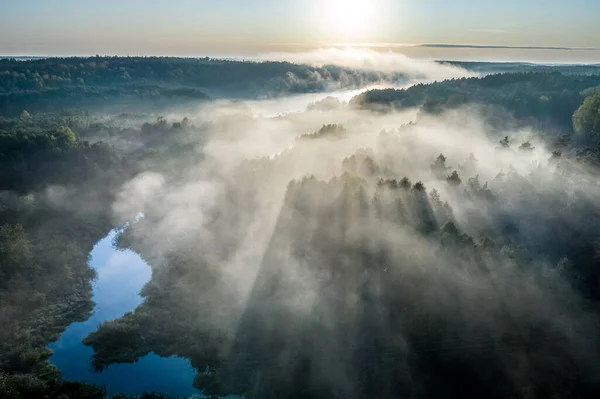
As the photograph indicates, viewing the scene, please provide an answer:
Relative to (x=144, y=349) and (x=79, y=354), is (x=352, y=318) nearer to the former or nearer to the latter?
(x=144, y=349)

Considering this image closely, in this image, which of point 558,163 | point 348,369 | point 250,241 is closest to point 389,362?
point 348,369

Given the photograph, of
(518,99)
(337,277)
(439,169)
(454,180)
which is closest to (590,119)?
(518,99)

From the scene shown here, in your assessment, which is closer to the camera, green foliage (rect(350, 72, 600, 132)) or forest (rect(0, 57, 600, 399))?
forest (rect(0, 57, 600, 399))

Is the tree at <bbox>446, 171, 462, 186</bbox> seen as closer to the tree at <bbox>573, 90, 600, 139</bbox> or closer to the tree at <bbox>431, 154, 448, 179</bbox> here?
the tree at <bbox>431, 154, 448, 179</bbox>

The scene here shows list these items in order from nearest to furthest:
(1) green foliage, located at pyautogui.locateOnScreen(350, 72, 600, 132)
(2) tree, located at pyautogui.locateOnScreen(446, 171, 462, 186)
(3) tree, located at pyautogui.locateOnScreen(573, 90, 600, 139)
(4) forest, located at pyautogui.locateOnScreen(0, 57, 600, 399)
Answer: (4) forest, located at pyautogui.locateOnScreen(0, 57, 600, 399) < (2) tree, located at pyautogui.locateOnScreen(446, 171, 462, 186) < (3) tree, located at pyautogui.locateOnScreen(573, 90, 600, 139) < (1) green foliage, located at pyautogui.locateOnScreen(350, 72, 600, 132)

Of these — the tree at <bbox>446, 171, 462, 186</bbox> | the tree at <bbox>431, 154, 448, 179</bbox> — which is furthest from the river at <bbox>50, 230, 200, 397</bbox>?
the tree at <bbox>431, 154, 448, 179</bbox>

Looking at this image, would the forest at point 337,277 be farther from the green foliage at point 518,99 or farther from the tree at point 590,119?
the green foliage at point 518,99
